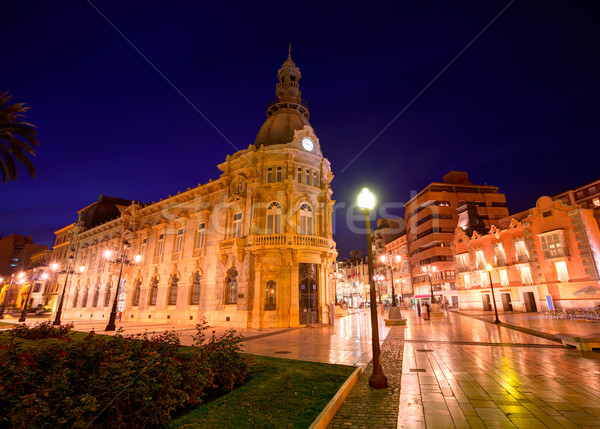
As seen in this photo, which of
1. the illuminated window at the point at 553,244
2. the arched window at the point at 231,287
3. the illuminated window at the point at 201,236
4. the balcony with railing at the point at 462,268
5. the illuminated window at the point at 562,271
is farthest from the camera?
the balcony with railing at the point at 462,268

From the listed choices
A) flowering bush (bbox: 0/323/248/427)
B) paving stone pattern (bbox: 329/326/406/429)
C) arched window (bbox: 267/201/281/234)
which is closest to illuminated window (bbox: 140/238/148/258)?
arched window (bbox: 267/201/281/234)

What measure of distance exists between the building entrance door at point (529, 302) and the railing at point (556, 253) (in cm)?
566

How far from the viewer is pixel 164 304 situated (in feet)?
100

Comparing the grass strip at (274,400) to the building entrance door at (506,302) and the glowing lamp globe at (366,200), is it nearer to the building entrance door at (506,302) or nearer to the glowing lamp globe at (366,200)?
the glowing lamp globe at (366,200)

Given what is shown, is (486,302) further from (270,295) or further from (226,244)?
(226,244)

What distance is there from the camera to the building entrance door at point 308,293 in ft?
79.4

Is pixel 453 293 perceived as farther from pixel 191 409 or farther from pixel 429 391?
pixel 191 409

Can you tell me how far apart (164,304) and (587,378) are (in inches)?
1279

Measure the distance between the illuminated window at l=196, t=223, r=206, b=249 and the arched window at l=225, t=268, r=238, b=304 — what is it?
17.9ft

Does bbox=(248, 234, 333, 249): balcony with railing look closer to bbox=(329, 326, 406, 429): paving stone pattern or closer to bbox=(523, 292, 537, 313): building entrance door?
bbox=(329, 326, 406, 429): paving stone pattern

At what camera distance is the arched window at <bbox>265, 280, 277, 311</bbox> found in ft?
78.0

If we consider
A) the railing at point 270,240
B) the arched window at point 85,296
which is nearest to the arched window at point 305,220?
the railing at point 270,240

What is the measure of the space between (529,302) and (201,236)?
39500 mm

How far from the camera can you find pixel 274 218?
2605 cm
